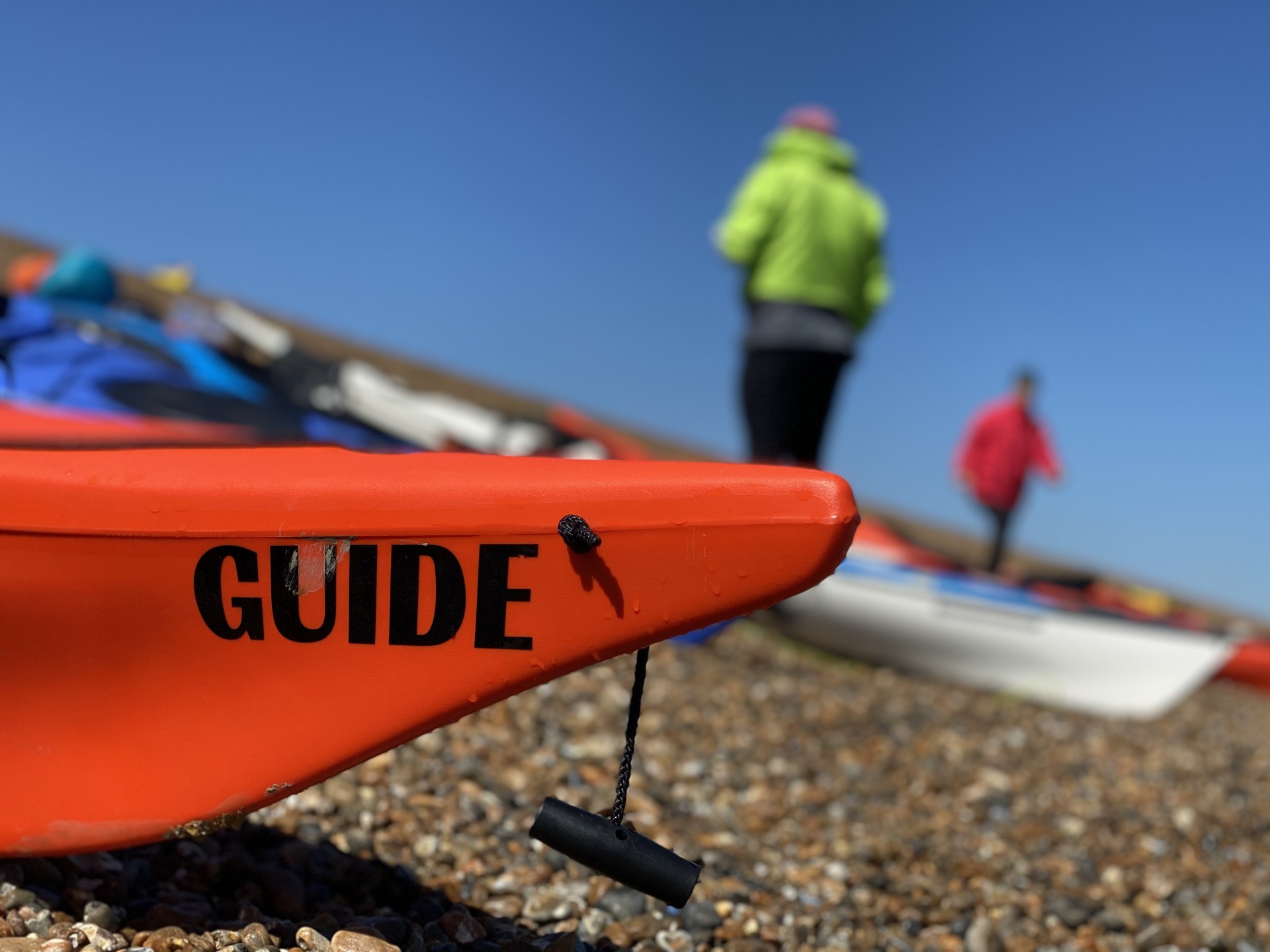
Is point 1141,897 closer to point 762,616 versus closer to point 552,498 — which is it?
point 552,498

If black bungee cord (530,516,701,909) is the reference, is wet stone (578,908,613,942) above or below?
below

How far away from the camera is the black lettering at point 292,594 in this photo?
161 centimetres

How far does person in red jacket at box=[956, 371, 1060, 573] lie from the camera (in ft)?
25.0

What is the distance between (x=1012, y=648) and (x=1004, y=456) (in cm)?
257

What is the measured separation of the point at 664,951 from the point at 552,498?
970 mm

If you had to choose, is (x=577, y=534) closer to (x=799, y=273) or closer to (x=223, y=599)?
(x=223, y=599)

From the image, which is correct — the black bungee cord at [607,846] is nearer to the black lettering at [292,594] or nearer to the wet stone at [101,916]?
the black lettering at [292,594]

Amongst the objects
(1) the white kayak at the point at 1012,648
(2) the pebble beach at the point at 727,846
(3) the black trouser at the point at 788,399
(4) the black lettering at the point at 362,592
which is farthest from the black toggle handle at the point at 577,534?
(1) the white kayak at the point at 1012,648

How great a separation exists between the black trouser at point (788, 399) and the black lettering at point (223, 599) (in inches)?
111

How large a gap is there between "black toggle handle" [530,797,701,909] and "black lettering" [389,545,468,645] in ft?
0.97

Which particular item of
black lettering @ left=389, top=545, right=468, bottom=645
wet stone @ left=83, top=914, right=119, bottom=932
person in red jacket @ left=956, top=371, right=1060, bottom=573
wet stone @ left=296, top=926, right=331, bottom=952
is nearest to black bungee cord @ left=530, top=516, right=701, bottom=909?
black lettering @ left=389, top=545, right=468, bottom=645

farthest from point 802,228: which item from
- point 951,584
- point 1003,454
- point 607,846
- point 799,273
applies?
point 1003,454

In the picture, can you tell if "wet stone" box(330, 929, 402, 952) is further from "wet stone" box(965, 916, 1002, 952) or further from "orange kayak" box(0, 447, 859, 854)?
"wet stone" box(965, 916, 1002, 952)

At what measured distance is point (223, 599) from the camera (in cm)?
165
